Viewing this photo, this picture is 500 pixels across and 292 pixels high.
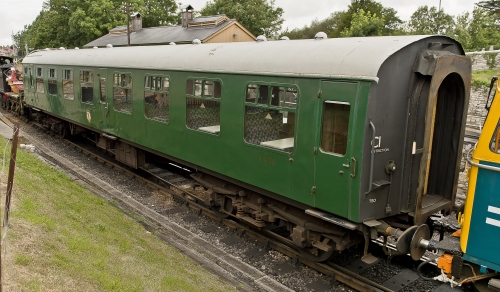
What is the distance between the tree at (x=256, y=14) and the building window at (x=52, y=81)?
37.6 m

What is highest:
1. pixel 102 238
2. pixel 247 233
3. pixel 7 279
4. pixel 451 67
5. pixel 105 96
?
pixel 451 67

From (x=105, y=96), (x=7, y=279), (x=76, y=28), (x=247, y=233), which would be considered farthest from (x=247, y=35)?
(x=7, y=279)

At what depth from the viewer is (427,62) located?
18.3 ft

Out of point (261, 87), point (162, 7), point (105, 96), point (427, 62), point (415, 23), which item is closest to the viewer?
point (427, 62)

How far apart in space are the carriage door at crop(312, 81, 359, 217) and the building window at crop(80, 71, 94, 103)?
863 cm

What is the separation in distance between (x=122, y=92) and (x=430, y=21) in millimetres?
46759

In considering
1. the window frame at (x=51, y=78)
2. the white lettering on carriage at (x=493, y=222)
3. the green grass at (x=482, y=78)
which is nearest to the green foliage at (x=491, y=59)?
the green grass at (x=482, y=78)

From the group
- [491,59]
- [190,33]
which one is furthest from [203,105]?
[491,59]

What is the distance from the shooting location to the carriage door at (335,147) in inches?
215

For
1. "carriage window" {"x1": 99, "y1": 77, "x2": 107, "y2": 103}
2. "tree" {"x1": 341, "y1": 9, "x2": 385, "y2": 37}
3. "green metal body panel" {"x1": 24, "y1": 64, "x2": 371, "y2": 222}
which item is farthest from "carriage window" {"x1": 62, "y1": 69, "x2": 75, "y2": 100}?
"tree" {"x1": 341, "y1": 9, "x2": 385, "y2": 37}

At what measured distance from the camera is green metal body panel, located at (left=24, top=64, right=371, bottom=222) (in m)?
5.52

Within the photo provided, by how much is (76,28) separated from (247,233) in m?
43.0

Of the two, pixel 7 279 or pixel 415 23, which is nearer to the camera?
pixel 7 279

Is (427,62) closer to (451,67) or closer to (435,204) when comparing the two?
(451,67)
